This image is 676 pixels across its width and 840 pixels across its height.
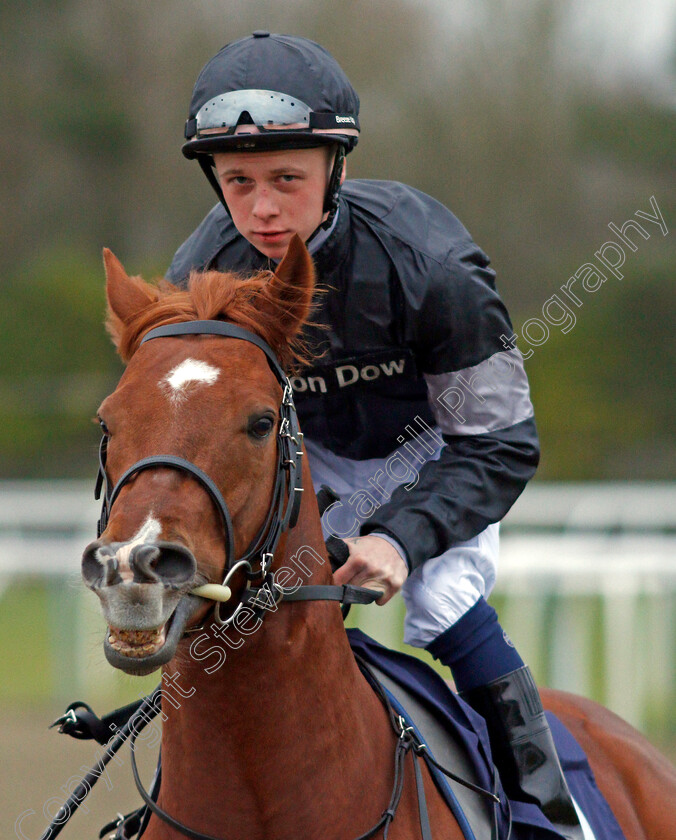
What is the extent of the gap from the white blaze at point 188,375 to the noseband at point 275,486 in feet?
0.39

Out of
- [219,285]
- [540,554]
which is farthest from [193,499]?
[540,554]

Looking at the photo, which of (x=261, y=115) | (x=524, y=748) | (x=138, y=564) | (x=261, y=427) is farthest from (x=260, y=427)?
(x=524, y=748)

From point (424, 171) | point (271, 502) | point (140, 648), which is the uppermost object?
point (424, 171)

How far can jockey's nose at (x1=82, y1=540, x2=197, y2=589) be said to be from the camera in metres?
1.85

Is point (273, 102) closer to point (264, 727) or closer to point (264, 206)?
point (264, 206)

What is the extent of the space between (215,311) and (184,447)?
14.9 inches

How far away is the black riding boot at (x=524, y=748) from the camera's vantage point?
282cm

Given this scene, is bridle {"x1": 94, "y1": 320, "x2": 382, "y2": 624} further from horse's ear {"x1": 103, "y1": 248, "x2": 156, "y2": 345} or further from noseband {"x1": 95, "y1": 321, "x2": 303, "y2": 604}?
horse's ear {"x1": 103, "y1": 248, "x2": 156, "y2": 345}

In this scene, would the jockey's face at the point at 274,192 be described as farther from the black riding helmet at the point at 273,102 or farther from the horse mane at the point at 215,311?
the horse mane at the point at 215,311

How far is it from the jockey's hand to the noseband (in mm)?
287

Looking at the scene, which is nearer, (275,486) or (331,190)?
(275,486)

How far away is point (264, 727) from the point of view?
7.25 feet

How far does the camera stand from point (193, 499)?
6.48ft

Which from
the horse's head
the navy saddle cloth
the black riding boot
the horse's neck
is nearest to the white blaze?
the horse's head
